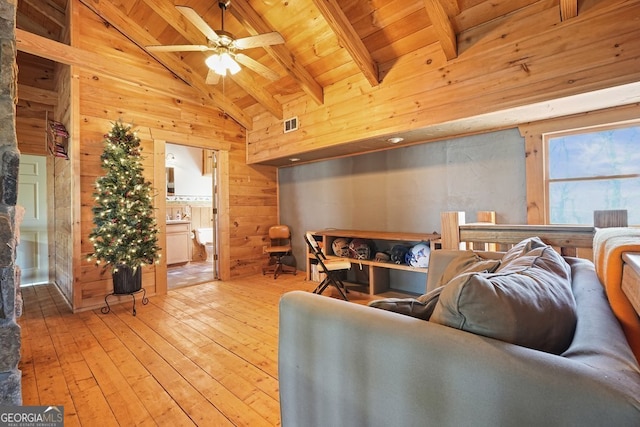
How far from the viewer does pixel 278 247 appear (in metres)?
4.93

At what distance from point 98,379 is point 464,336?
7.72ft

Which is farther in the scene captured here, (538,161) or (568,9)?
(538,161)

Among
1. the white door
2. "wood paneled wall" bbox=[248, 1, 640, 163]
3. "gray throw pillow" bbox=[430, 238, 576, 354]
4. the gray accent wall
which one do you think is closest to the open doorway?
the white door

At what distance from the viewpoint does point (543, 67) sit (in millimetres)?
2148

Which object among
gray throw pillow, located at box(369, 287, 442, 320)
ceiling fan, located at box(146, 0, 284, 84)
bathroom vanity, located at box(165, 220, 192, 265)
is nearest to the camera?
gray throw pillow, located at box(369, 287, 442, 320)

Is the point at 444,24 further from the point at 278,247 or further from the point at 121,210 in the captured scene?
the point at 278,247

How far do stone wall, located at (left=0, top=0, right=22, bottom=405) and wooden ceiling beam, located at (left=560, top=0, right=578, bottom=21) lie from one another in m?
3.14

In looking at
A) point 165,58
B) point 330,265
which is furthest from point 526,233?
point 165,58

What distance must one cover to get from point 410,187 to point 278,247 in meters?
2.47

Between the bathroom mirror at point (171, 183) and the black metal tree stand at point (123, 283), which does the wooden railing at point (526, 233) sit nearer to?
the black metal tree stand at point (123, 283)

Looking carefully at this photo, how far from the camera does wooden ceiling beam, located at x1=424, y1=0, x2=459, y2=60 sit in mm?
2230

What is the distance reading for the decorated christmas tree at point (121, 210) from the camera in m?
3.09

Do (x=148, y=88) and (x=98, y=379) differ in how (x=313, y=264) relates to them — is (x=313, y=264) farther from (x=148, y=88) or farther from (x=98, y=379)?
(x=148, y=88)

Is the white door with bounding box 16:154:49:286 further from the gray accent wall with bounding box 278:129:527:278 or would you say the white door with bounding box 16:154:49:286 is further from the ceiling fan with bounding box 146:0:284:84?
the gray accent wall with bounding box 278:129:527:278
